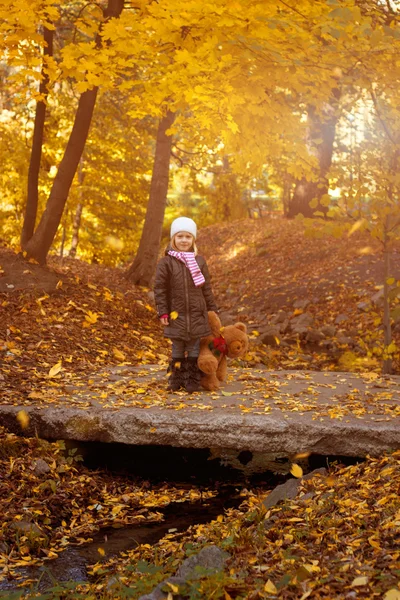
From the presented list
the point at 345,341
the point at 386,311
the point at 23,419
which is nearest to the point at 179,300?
the point at 23,419

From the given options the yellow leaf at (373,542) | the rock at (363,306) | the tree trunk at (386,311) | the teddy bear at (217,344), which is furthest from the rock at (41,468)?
the rock at (363,306)

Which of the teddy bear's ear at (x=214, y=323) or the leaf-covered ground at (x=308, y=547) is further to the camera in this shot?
the teddy bear's ear at (x=214, y=323)

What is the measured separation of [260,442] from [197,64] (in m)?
3.49

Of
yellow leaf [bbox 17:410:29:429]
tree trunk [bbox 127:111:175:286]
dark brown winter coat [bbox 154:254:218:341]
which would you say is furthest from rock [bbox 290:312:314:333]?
yellow leaf [bbox 17:410:29:429]

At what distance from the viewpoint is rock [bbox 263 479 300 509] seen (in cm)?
448

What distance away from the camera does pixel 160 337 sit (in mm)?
9742

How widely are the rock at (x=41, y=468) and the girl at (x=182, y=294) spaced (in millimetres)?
1617

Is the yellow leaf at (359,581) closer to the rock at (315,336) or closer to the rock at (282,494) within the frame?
the rock at (282,494)

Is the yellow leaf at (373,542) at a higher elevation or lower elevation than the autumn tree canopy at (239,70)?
lower

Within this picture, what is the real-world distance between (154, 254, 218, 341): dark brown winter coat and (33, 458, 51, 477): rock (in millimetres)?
1617

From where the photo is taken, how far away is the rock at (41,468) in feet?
16.1

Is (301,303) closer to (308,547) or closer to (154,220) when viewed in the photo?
(154,220)

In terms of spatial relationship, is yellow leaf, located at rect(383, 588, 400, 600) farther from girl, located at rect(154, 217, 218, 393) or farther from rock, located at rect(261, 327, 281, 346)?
rock, located at rect(261, 327, 281, 346)

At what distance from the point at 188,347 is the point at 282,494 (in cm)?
194
